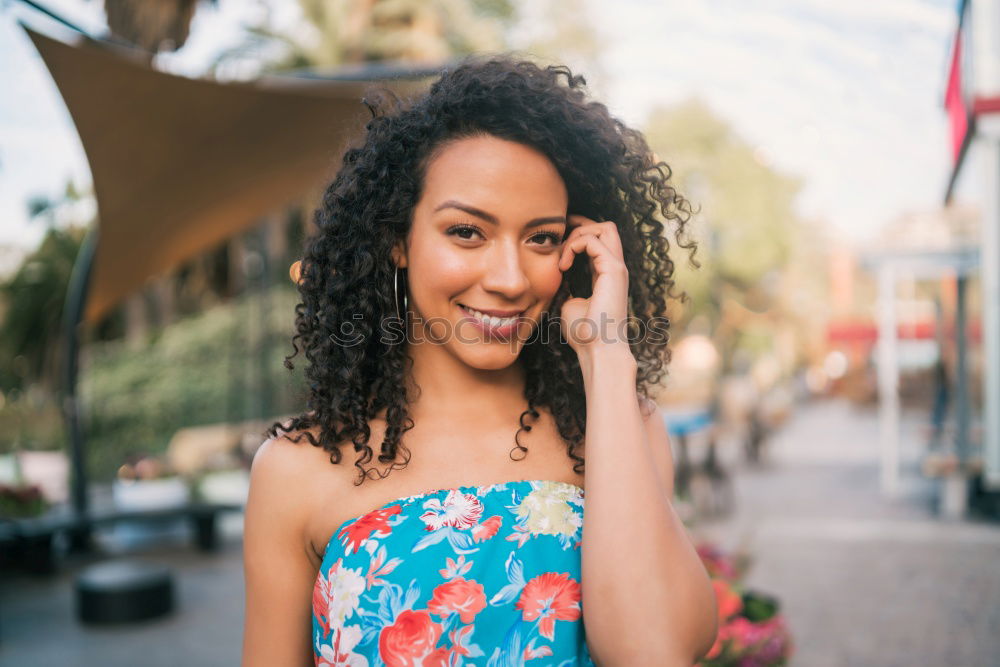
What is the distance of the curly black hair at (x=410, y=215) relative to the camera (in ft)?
5.37

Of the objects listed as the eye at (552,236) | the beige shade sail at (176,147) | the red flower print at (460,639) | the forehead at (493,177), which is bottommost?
the red flower print at (460,639)

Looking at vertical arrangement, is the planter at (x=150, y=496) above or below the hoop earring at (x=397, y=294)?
below

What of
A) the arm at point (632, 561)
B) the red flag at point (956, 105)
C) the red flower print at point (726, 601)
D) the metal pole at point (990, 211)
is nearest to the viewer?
the arm at point (632, 561)

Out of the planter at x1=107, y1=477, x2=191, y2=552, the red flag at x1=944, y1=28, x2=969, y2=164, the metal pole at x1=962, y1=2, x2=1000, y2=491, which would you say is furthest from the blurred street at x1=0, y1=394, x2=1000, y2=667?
the red flag at x1=944, y1=28, x2=969, y2=164

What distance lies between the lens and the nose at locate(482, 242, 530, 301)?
1.56m

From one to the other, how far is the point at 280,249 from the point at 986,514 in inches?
639

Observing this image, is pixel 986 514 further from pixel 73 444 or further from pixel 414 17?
pixel 414 17

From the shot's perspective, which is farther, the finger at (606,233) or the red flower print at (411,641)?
the finger at (606,233)

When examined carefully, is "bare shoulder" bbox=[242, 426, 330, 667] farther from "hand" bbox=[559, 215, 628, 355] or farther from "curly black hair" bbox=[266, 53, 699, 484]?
"hand" bbox=[559, 215, 628, 355]

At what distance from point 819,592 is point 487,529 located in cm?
595

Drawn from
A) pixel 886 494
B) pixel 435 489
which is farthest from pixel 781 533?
pixel 435 489

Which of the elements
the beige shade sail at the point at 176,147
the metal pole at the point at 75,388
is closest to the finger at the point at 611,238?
the beige shade sail at the point at 176,147

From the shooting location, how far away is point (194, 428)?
17500 millimetres

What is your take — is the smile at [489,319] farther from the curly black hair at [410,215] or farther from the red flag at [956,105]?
the red flag at [956,105]
